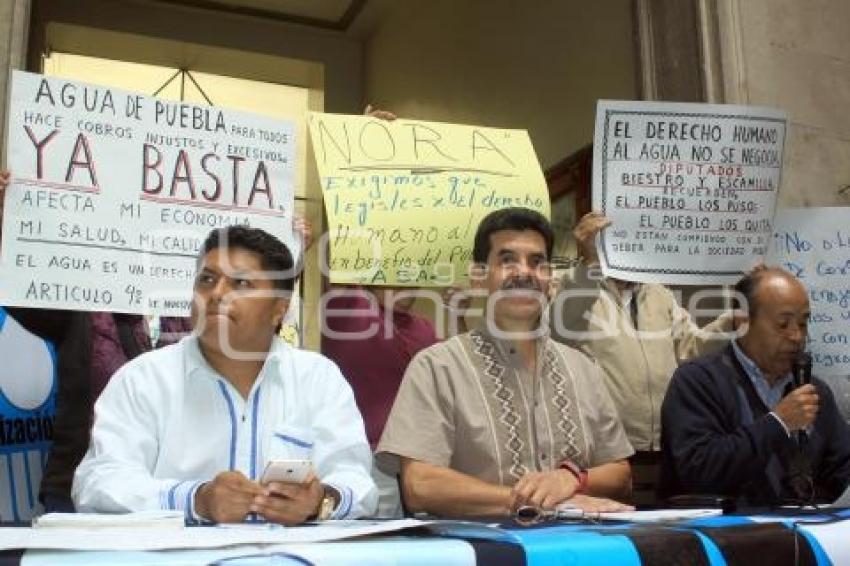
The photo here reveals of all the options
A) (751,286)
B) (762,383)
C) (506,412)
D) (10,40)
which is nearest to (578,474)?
(506,412)

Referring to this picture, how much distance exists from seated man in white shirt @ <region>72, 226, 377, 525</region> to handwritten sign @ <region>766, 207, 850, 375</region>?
1.69 m

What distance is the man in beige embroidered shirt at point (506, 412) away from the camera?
1.94 m

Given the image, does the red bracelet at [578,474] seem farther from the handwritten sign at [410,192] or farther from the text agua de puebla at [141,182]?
the text agua de puebla at [141,182]

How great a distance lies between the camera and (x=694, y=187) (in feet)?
9.55

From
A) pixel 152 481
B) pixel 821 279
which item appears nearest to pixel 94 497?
pixel 152 481

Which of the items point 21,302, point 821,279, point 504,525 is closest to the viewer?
point 504,525

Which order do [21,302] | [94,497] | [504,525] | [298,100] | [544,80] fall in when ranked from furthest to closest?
[298,100], [544,80], [21,302], [94,497], [504,525]

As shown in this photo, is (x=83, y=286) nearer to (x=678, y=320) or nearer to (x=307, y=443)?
(x=307, y=443)

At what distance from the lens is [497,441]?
6.75ft

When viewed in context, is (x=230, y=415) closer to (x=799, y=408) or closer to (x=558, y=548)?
(x=558, y=548)

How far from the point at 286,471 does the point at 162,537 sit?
0.38 metres

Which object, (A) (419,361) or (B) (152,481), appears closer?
(B) (152,481)

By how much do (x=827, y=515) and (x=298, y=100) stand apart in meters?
6.77

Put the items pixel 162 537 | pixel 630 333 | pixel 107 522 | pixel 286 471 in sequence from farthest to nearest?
pixel 630 333
pixel 286 471
pixel 107 522
pixel 162 537
